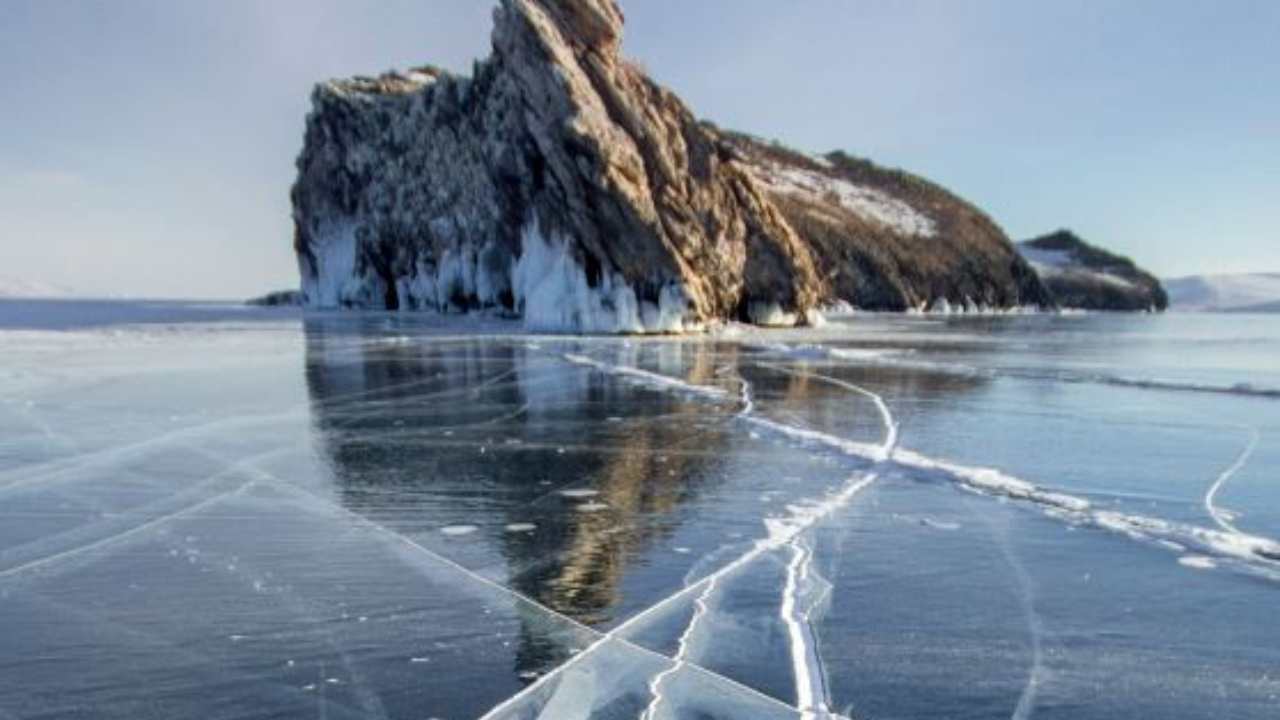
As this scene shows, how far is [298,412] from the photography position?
63.5ft

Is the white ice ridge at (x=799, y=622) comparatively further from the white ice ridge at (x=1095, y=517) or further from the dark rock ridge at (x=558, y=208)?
the dark rock ridge at (x=558, y=208)

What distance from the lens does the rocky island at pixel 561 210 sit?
177 ft

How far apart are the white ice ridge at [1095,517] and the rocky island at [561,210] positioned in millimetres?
40263

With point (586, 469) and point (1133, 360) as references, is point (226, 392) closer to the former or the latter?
point (586, 469)

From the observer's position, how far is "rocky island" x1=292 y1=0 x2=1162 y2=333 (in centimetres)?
5397

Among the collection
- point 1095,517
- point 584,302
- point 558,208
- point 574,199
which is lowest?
point 1095,517

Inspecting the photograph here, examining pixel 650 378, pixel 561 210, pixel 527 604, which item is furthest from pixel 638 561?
pixel 561 210

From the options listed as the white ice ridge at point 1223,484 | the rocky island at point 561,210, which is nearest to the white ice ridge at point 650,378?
the white ice ridge at point 1223,484

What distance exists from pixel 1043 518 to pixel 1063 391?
14901 mm

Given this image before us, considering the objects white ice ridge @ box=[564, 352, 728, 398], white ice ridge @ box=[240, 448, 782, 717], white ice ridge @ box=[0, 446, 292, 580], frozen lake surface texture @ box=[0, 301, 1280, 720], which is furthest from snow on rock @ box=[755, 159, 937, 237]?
white ice ridge @ box=[240, 448, 782, 717]

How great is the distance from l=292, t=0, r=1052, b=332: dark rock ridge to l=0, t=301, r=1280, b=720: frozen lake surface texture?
3466 cm

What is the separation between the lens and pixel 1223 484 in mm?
12016

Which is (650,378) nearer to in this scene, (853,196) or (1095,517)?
(1095,517)

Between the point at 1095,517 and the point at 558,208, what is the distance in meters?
47.1
